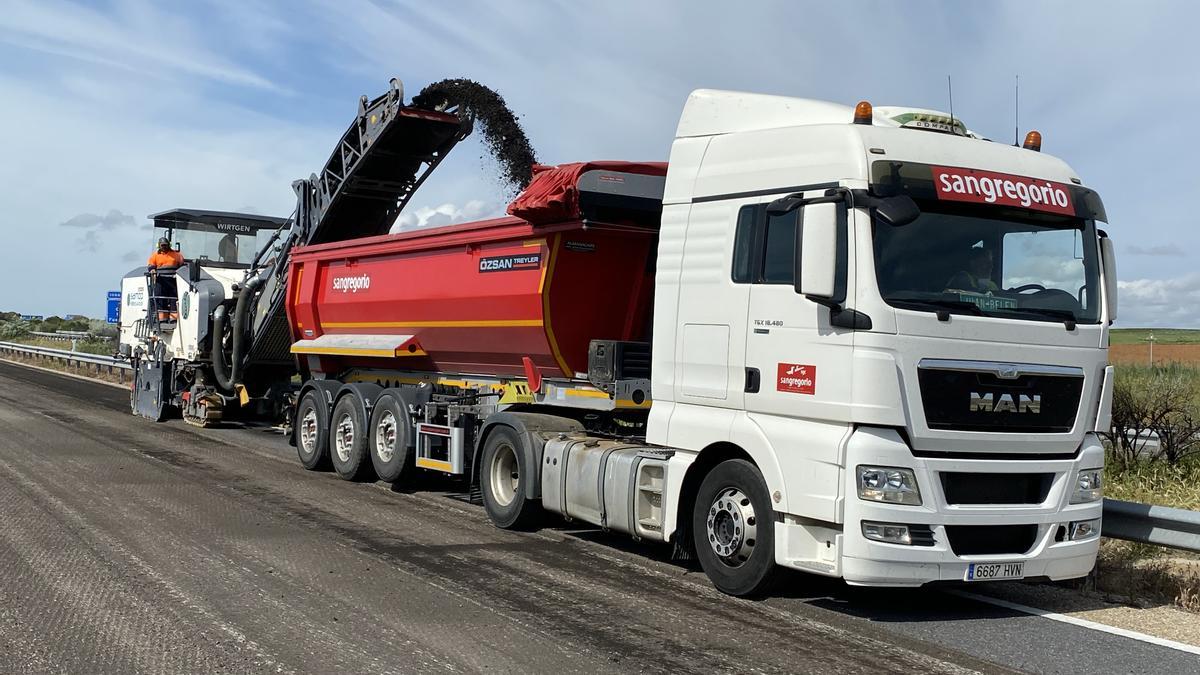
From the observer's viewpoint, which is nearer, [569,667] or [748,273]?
[569,667]

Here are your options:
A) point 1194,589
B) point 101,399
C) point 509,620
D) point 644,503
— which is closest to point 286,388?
point 101,399

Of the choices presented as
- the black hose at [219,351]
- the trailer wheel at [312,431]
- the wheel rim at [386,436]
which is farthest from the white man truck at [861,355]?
the black hose at [219,351]

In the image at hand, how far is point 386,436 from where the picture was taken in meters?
12.3

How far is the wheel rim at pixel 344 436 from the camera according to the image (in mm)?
12805

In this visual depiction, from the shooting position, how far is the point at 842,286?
6613 millimetres

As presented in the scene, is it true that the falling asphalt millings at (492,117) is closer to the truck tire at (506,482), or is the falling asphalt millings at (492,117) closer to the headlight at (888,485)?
the truck tire at (506,482)

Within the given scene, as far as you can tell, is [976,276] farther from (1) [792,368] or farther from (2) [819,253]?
(1) [792,368]

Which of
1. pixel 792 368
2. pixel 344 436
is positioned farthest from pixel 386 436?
pixel 792 368

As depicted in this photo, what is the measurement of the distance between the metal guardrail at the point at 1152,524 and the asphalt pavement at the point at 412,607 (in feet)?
3.83

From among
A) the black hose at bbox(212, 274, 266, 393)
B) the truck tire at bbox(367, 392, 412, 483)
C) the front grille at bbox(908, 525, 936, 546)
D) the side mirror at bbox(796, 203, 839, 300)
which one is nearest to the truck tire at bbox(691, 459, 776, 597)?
the front grille at bbox(908, 525, 936, 546)

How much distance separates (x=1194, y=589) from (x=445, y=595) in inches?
188

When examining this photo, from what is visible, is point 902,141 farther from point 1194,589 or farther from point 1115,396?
point 1115,396

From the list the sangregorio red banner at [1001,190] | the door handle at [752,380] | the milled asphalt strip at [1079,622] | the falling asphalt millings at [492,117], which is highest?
the falling asphalt millings at [492,117]

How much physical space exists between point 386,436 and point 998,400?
7.32 metres
